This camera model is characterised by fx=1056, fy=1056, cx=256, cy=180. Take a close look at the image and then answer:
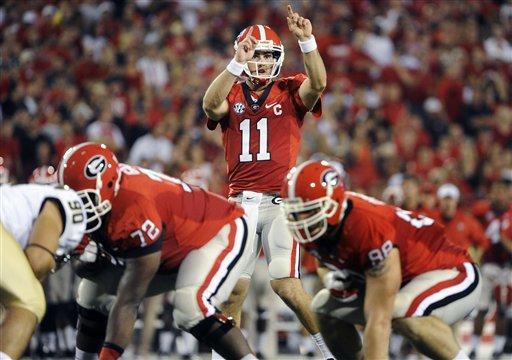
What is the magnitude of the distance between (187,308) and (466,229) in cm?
485

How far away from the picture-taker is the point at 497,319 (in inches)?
379

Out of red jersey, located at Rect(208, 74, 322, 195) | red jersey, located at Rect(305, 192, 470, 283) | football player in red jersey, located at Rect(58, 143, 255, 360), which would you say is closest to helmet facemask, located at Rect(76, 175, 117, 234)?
football player in red jersey, located at Rect(58, 143, 255, 360)

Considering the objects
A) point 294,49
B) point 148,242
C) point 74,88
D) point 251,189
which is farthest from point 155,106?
point 148,242

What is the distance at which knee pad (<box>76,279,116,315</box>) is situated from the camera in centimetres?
564

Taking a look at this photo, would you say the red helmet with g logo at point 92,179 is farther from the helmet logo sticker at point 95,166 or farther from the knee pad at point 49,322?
the knee pad at point 49,322

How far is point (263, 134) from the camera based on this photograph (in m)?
6.31

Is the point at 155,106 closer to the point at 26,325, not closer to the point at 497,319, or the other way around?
the point at 497,319

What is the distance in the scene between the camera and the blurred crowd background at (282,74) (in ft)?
37.0

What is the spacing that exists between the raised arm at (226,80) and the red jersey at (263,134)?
12 cm

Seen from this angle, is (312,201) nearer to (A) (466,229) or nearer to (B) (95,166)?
(B) (95,166)

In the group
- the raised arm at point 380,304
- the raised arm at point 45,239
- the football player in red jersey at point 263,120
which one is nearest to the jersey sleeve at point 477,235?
the football player in red jersey at point 263,120

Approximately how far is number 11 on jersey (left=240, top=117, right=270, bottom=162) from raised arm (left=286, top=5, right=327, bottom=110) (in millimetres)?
298

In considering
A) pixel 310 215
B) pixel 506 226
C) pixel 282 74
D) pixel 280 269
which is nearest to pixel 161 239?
pixel 310 215

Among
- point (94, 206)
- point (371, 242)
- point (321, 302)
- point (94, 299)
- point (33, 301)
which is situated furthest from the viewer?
point (94, 299)
